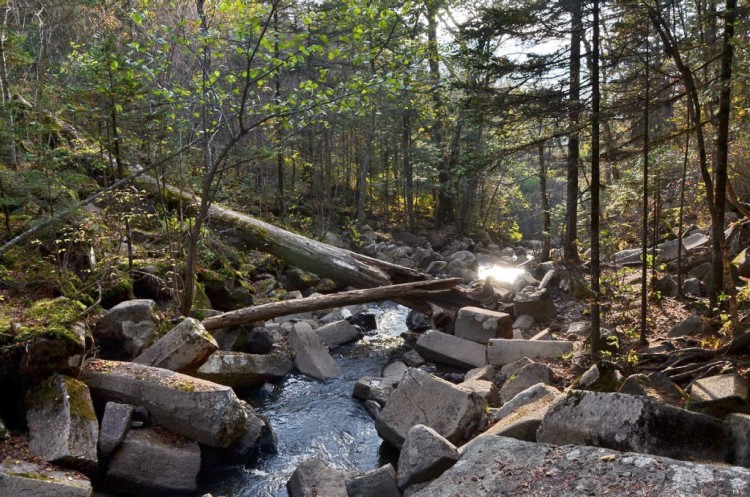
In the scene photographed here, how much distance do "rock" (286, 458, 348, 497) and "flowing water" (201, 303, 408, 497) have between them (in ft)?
1.35

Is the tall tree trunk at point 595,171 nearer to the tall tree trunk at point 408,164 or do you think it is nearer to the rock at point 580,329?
the rock at point 580,329

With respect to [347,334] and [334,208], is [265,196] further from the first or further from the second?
[347,334]

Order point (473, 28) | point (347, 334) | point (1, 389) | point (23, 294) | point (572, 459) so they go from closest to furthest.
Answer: point (572, 459), point (1, 389), point (23, 294), point (473, 28), point (347, 334)

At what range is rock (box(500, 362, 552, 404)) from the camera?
23.2 ft

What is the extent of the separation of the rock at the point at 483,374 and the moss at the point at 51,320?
5.43 meters

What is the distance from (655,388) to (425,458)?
2500 millimetres

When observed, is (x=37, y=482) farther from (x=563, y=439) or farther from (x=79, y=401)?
(x=563, y=439)

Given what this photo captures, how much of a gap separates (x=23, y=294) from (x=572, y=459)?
23.7ft

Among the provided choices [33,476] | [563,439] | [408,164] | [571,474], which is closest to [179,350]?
[33,476]

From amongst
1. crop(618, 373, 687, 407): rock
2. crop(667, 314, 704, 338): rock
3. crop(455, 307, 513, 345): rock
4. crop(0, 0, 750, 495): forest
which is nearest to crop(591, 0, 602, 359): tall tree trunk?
crop(0, 0, 750, 495): forest

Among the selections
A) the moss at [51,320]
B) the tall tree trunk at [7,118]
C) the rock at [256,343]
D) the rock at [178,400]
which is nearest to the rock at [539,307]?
the rock at [256,343]

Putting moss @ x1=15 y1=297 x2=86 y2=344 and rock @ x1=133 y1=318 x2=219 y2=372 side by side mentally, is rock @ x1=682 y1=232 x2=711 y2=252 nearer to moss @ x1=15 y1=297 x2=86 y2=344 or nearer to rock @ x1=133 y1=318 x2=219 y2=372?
rock @ x1=133 y1=318 x2=219 y2=372

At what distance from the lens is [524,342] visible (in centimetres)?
855

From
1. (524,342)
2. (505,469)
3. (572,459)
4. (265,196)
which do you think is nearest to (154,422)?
(505,469)
